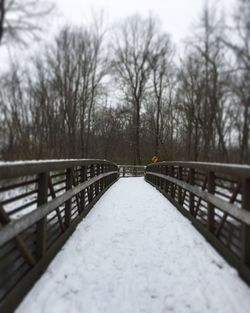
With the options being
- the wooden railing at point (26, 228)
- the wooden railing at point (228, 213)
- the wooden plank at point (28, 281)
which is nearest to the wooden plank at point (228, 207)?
the wooden railing at point (228, 213)

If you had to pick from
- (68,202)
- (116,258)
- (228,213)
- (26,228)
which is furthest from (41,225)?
(228,213)

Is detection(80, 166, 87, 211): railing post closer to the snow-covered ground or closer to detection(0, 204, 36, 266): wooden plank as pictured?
the snow-covered ground

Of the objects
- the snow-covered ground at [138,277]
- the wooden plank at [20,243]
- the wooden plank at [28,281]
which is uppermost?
the wooden plank at [20,243]

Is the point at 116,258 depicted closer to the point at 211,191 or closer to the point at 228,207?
the point at 228,207

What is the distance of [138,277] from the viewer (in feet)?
13.8

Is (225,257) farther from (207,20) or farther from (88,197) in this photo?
(207,20)

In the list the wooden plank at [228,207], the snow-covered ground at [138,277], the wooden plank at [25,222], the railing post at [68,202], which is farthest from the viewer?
the railing post at [68,202]

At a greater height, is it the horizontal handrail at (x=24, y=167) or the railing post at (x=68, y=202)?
the horizontal handrail at (x=24, y=167)

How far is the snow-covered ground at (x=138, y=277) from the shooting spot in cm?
352

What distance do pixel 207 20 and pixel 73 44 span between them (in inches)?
593

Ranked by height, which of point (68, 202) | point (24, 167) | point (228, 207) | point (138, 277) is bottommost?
point (138, 277)

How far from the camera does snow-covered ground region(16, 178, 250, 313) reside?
3521mm

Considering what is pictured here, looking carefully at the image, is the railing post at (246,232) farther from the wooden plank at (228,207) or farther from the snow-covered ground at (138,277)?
the snow-covered ground at (138,277)

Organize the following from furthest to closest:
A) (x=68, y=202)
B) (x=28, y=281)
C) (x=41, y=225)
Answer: (x=68, y=202), (x=41, y=225), (x=28, y=281)
